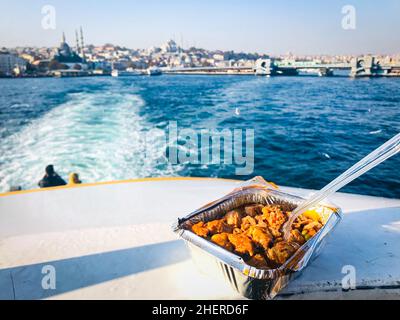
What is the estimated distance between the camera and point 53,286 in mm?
1576

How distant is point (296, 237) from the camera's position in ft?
4.94

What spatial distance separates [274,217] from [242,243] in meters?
0.35

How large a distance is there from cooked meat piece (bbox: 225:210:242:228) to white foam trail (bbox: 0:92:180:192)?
5165mm

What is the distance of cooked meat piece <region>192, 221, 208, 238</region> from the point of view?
1.52 meters

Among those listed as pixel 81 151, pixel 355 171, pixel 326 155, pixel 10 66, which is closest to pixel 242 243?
pixel 355 171

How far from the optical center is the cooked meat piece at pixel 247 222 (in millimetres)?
1626

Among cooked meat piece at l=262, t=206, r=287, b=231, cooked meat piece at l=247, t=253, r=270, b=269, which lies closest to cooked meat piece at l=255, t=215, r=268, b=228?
cooked meat piece at l=262, t=206, r=287, b=231

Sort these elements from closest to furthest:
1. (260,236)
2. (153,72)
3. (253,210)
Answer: (260,236), (253,210), (153,72)

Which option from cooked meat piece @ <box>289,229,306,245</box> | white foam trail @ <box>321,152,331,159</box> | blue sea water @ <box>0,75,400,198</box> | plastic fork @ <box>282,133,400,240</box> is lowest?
white foam trail @ <box>321,152,331,159</box>

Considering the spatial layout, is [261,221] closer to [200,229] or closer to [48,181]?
[200,229]

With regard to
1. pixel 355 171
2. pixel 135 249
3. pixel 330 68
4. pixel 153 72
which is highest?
pixel 153 72

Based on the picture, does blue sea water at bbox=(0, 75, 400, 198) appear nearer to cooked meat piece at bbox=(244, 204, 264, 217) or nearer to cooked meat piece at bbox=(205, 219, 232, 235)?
cooked meat piece at bbox=(244, 204, 264, 217)
